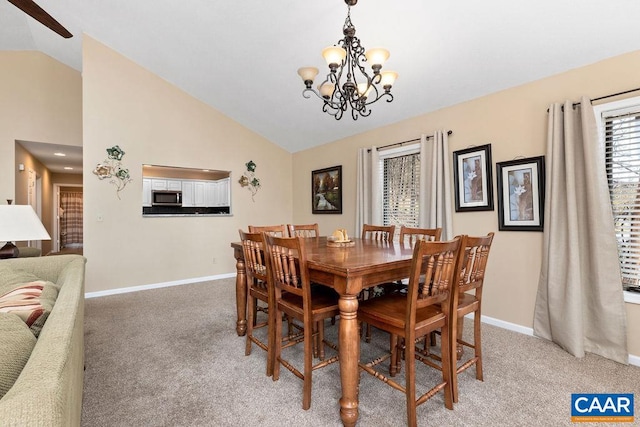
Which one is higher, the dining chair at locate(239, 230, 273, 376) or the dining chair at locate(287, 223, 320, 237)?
the dining chair at locate(287, 223, 320, 237)

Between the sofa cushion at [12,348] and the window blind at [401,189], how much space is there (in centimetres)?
361

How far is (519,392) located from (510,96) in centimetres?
258

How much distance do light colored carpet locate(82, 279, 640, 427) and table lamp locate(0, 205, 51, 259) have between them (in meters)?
1.04

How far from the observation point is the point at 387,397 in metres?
1.86

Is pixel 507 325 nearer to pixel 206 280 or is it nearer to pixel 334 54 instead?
pixel 334 54

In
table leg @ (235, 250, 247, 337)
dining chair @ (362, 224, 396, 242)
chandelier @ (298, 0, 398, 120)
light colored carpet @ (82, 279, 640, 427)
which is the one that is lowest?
light colored carpet @ (82, 279, 640, 427)

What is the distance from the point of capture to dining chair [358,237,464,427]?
154cm

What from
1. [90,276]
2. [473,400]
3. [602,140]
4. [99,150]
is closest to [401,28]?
[602,140]

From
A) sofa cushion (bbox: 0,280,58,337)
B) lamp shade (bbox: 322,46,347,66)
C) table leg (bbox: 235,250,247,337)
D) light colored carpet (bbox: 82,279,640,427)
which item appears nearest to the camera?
sofa cushion (bbox: 0,280,58,337)

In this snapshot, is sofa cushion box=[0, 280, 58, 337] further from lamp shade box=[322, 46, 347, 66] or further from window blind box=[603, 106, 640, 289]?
window blind box=[603, 106, 640, 289]

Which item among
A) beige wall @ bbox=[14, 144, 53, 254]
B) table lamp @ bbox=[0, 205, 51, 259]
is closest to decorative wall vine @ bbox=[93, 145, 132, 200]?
beige wall @ bbox=[14, 144, 53, 254]

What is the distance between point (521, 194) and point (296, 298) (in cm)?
238

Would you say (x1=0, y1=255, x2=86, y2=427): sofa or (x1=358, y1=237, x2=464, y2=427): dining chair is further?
(x1=358, y1=237, x2=464, y2=427): dining chair

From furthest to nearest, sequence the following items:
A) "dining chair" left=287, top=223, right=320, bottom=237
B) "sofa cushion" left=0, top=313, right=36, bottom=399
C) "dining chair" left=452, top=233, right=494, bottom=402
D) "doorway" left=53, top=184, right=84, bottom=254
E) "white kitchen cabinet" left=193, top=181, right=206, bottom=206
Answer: "doorway" left=53, top=184, right=84, bottom=254 → "white kitchen cabinet" left=193, top=181, right=206, bottom=206 → "dining chair" left=287, top=223, right=320, bottom=237 → "dining chair" left=452, top=233, right=494, bottom=402 → "sofa cushion" left=0, top=313, right=36, bottom=399
